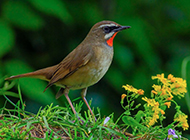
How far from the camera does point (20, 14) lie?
4.77 metres

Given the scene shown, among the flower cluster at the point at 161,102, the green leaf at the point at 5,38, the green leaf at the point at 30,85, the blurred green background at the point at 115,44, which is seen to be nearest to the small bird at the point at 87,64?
the green leaf at the point at 30,85

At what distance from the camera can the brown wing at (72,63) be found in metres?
3.92

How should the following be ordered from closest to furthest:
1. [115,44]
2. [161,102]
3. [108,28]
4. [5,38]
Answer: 1. [161,102]
2. [108,28]
3. [5,38]
4. [115,44]

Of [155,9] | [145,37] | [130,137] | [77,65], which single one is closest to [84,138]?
[130,137]

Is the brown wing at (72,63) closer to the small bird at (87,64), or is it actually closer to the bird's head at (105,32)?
the small bird at (87,64)

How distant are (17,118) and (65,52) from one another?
2754mm

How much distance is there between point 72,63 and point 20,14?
1232 mm

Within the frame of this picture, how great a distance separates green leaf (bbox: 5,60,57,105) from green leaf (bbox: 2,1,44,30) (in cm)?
51

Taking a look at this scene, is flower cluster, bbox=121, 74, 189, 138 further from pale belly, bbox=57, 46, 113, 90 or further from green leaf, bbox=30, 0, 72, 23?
green leaf, bbox=30, 0, 72, 23

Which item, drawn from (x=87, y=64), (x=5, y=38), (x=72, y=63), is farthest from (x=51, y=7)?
(x=87, y=64)

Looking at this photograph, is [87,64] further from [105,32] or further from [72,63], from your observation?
[105,32]

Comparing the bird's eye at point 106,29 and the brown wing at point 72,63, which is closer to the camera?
the brown wing at point 72,63

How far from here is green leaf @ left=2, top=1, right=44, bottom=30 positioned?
4755 mm

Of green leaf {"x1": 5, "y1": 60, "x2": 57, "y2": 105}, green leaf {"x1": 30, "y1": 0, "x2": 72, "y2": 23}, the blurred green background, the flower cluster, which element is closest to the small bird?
green leaf {"x1": 5, "y1": 60, "x2": 57, "y2": 105}
